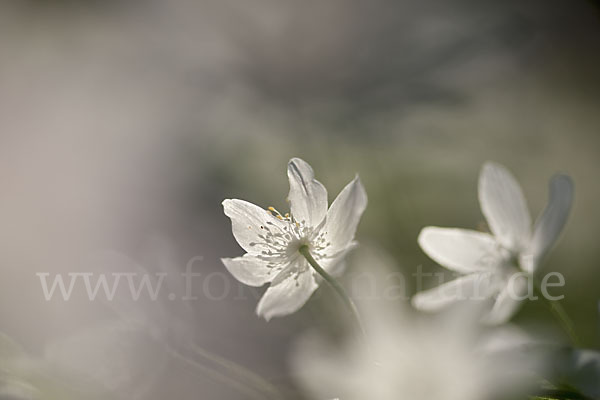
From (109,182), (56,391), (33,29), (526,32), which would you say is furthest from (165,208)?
(526,32)

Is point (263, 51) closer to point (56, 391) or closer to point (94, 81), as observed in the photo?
point (94, 81)

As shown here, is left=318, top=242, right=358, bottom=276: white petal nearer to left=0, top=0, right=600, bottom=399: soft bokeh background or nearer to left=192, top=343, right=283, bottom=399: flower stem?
left=192, top=343, right=283, bottom=399: flower stem

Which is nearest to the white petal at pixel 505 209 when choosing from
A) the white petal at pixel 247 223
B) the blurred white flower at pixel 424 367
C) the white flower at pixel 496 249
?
the white flower at pixel 496 249

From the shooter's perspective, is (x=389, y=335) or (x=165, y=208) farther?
(x=165, y=208)

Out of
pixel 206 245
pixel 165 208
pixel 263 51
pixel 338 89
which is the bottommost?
pixel 206 245

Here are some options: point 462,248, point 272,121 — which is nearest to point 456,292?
point 462,248

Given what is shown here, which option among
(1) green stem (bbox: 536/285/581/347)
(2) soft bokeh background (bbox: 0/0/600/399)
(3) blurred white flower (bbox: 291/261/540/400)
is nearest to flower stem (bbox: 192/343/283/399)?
(3) blurred white flower (bbox: 291/261/540/400)
